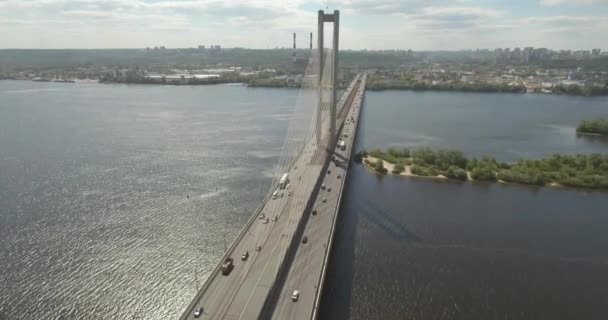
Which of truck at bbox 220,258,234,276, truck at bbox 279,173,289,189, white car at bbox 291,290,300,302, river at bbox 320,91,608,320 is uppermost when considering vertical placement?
truck at bbox 279,173,289,189

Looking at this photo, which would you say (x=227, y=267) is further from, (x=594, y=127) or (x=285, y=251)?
(x=594, y=127)

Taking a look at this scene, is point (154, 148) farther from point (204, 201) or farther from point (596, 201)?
point (596, 201)

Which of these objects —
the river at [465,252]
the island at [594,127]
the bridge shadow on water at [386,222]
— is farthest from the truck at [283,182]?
the island at [594,127]

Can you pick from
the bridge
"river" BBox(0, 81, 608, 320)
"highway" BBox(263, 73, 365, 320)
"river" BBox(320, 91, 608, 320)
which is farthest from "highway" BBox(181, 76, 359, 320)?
"river" BBox(320, 91, 608, 320)

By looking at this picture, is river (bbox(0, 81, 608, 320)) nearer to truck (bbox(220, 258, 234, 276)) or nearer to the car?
truck (bbox(220, 258, 234, 276))

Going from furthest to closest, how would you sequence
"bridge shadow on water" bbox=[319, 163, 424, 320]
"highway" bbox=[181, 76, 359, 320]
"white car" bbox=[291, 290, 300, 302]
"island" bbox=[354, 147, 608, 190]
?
1. "island" bbox=[354, 147, 608, 190]
2. "bridge shadow on water" bbox=[319, 163, 424, 320]
3. "white car" bbox=[291, 290, 300, 302]
4. "highway" bbox=[181, 76, 359, 320]

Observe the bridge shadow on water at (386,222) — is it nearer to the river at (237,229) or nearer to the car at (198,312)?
the river at (237,229)

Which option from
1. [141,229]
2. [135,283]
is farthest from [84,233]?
[135,283]

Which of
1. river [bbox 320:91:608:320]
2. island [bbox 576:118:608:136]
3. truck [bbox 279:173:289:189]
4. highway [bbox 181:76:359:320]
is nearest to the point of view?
highway [bbox 181:76:359:320]
